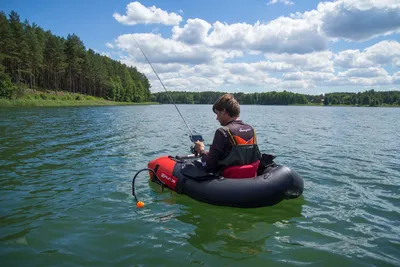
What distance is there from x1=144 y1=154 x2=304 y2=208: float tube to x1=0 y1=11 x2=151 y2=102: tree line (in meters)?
49.3

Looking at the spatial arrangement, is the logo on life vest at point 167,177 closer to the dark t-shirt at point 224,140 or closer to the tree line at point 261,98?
the dark t-shirt at point 224,140

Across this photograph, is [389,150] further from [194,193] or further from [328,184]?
[194,193]

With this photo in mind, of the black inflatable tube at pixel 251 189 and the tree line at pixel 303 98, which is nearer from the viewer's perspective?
the black inflatable tube at pixel 251 189

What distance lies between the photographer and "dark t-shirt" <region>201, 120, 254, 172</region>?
570 centimetres

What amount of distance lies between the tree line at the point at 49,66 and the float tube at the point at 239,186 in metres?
49.3

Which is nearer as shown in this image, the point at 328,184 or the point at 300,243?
the point at 300,243

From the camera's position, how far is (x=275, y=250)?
14.2 ft

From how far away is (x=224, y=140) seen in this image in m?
5.71

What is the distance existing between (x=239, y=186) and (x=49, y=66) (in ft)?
239

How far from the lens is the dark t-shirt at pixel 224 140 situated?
570 cm

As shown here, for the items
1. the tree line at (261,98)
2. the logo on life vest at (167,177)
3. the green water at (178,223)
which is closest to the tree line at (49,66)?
the green water at (178,223)

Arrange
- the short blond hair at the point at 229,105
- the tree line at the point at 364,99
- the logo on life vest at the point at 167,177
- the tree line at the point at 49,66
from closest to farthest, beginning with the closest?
the short blond hair at the point at 229,105 → the logo on life vest at the point at 167,177 → the tree line at the point at 49,66 → the tree line at the point at 364,99

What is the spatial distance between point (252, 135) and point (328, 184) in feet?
11.3

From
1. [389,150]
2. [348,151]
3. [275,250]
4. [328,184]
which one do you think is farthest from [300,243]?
[389,150]
